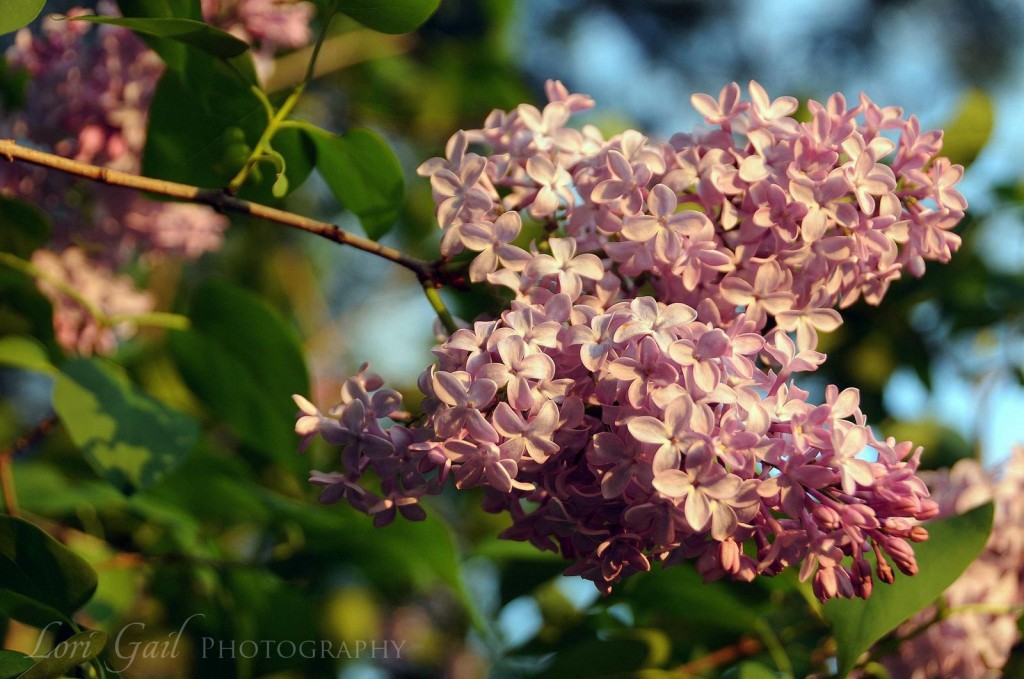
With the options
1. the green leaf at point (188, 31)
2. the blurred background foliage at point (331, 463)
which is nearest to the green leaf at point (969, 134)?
the blurred background foliage at point (331, 463)

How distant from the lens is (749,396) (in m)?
0.79

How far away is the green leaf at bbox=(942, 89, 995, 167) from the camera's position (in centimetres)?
Result: 164

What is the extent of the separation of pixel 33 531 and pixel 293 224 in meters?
0.36

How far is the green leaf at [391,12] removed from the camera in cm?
100

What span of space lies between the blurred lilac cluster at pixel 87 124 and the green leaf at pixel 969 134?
110 cm

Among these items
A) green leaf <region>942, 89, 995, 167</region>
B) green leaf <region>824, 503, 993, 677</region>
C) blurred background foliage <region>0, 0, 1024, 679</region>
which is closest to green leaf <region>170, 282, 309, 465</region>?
blurred background foliage <region>0, 0, 1024, 679</region>

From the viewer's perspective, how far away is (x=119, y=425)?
1146 mm

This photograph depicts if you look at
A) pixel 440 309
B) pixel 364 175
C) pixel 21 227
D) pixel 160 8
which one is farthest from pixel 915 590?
pixel 21 227

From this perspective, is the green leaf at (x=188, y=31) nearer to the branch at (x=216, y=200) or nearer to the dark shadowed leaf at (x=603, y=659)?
the branch at (x=216, y=200)

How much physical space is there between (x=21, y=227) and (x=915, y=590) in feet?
4.08

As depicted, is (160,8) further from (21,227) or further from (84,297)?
(84,297)

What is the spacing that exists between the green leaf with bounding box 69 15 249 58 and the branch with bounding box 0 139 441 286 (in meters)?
0.13

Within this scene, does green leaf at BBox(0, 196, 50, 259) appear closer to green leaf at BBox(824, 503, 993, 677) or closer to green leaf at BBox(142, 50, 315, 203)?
green leaf at BBox(142, 50, 315, 203)

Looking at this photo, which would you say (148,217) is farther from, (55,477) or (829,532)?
(829,532)
